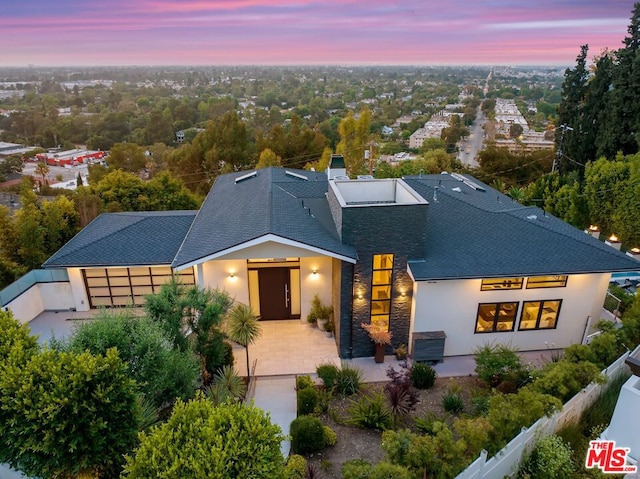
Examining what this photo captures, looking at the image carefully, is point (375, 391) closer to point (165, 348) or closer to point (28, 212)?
point (165, 348)

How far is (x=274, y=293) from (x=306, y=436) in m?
6.32

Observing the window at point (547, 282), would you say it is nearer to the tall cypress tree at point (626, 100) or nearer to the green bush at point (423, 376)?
the green bush at point (423, 376)

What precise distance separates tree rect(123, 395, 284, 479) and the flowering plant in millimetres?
6521

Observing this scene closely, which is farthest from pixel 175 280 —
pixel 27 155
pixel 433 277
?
pixel 27 155

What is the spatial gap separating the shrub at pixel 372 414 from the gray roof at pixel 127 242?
8.61 m

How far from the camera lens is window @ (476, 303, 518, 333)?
1328cm

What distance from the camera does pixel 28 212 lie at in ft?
58.5

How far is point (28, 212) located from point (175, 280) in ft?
34.5

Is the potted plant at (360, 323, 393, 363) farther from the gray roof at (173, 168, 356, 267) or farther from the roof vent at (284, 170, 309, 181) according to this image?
the roof vent at (284, 170, 309, 181)

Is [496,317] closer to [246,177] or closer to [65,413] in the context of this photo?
[65,413]

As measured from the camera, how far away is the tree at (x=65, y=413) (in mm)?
6852

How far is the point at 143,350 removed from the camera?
346 inches

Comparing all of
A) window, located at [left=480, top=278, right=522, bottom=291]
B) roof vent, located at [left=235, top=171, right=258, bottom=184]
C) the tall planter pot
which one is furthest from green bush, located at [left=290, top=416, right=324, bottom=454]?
roof vent, located at [left=235, top=171, right=258, bottom=184]

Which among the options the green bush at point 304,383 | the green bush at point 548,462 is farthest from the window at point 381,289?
the green bush at point 548,462
